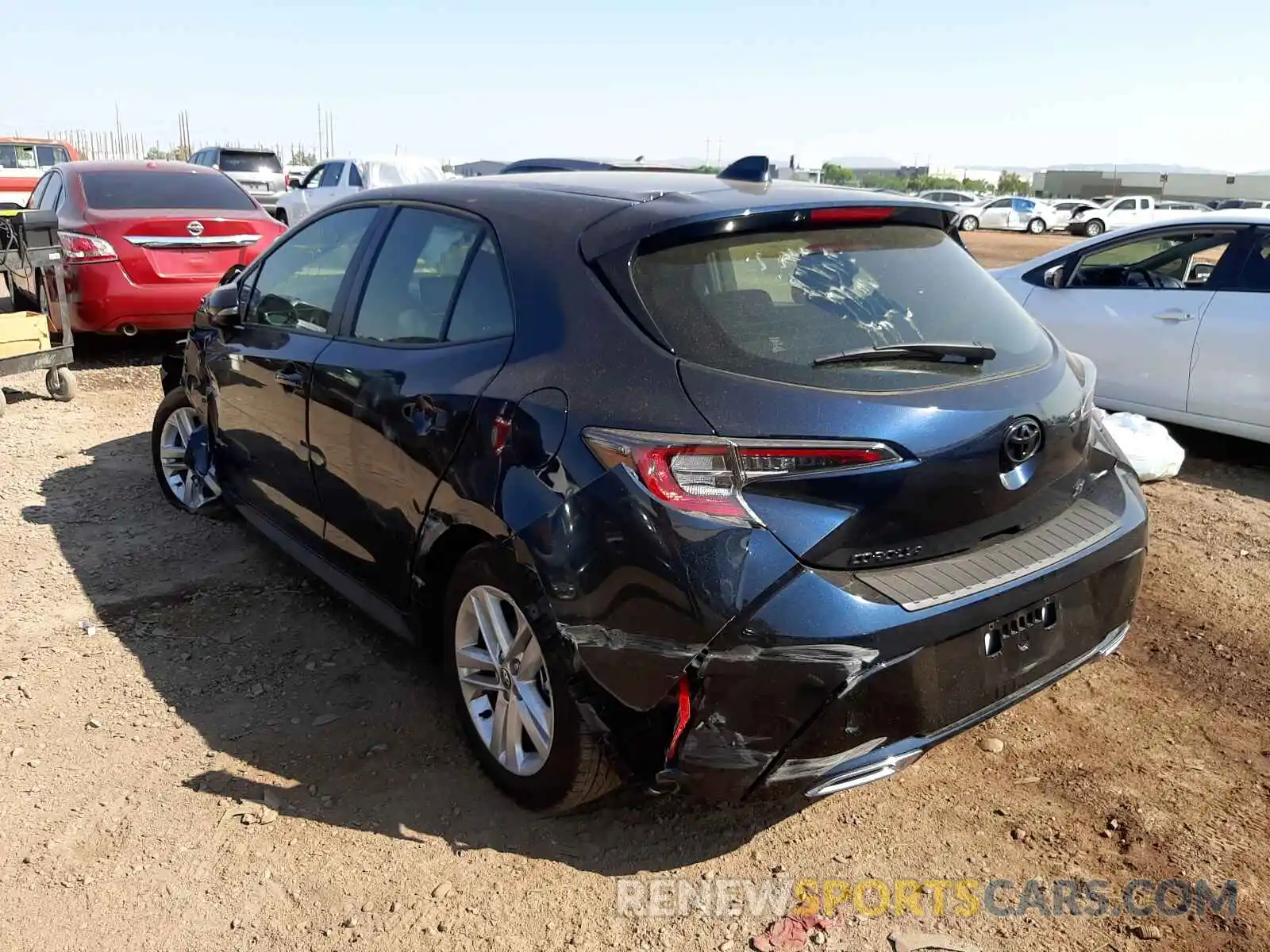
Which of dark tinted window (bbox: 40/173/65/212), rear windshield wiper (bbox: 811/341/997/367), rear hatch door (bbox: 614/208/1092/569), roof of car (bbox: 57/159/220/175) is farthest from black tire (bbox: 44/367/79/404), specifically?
rear windshield wiper (bbox: 811/341/997/367)

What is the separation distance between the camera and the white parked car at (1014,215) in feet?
132

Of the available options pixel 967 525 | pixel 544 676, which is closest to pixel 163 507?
pixel 544 676

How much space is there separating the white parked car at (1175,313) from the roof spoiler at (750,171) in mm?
4003

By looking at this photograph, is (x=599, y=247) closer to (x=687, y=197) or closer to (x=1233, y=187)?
(x=687, y=197)

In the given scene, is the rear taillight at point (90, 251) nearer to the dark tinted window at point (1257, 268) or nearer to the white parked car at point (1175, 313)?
the white parked car at point (1175, 313)

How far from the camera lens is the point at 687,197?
109 inches

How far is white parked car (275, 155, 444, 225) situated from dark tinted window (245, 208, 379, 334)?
1506cm

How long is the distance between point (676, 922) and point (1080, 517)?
1.55 meters

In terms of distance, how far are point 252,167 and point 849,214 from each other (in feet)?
73.6

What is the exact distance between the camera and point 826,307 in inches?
102

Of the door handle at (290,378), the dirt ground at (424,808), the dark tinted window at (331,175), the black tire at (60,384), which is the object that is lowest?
the dirt ground at (424,808)

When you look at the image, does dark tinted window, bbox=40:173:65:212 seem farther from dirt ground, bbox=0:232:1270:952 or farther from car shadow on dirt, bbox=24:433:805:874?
dirt ground, bbox=0:232:1270:952

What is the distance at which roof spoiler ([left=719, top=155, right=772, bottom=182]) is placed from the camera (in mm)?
3195

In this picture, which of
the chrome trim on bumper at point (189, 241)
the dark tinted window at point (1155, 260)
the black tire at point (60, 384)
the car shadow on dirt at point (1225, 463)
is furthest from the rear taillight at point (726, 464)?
the chrome trim on bumper at point (189, 241)
